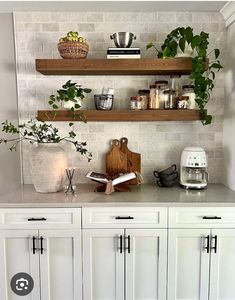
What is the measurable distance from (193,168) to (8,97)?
1664mm

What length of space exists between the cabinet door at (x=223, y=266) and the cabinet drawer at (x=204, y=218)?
2.1 inches

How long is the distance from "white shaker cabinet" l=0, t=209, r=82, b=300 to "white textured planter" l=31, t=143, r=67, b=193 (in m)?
0.27

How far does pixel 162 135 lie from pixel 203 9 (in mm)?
1086

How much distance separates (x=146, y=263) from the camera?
74.7 inches

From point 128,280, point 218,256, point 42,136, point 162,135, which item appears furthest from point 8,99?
point 218,256

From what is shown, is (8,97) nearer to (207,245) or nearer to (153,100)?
(153,100)

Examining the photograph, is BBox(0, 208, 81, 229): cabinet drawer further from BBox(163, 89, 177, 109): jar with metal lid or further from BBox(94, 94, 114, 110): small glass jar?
BBox(163, 89, 177, 109): jar with metal lid

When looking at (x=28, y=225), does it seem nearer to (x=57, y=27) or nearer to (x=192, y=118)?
(x=192, y=118)

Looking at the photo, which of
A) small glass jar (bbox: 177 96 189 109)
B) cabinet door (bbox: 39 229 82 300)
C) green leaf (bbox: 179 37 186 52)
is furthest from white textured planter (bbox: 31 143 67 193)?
green leaf (bbox: 179 37 186 52)

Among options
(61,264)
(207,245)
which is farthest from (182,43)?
(61,264)

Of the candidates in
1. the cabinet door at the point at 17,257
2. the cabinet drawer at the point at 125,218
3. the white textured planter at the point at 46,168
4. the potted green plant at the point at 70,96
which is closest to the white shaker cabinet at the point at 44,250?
the cabinet door at the point at 17,257

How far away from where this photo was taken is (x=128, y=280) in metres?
1.90

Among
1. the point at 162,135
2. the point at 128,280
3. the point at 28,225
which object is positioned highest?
the point at 162,135

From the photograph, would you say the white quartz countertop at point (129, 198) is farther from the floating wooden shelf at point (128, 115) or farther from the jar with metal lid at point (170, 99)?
the jar with metal lid at point (170, 99)
